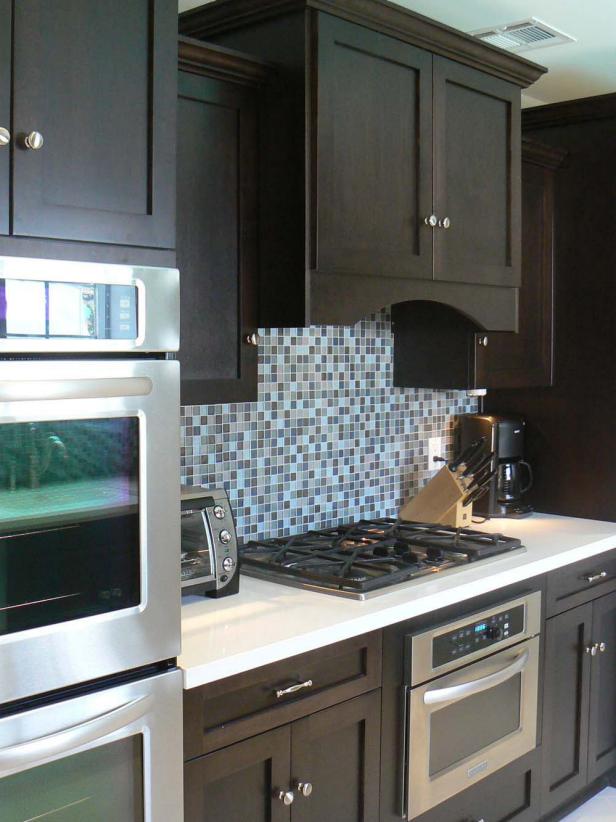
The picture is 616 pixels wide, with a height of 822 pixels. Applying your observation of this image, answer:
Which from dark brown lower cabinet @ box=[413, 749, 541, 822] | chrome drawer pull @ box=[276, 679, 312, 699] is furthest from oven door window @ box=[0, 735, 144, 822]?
dark brown lower cabinet @ box=[413, 749, 541, 822]

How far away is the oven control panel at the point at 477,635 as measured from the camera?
2.54m

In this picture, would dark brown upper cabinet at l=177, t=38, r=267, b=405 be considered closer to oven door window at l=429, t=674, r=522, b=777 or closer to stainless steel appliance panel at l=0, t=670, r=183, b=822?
stainless steel appliance panel at l=0, t=670, r=183, b=822

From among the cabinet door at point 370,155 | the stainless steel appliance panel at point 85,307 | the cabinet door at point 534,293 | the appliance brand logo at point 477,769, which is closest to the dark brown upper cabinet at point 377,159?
the cabinet door at point 370,155

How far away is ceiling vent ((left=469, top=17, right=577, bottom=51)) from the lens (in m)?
2.92

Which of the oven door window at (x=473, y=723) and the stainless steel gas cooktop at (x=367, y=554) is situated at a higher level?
the stainless steel gas cooktop at (x=367, y=554)

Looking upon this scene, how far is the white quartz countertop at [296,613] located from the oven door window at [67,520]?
11.9 inches

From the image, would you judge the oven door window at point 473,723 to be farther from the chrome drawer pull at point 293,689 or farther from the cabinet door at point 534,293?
the cabinet door at point 534,293

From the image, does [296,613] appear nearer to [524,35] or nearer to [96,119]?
[96,119]

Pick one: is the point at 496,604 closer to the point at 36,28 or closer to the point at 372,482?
the point at 372,482

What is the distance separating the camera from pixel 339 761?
90.0 inches

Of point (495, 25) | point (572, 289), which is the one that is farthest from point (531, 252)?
point (495, 25)

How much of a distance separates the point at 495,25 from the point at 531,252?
0.85 metres

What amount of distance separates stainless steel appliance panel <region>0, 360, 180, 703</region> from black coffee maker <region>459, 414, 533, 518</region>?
1.92 metres

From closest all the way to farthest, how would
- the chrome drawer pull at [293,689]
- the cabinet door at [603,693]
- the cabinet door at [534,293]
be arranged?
the chrome drawer pull at [293,689], the cabinet door at [603,693], the cabinet door at [534,293]
